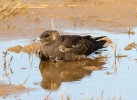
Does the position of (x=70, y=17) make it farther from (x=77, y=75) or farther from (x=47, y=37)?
(x=77, y=75)

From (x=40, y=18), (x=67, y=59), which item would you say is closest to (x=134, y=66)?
(x=67, y=59)

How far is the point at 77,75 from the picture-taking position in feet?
31.4

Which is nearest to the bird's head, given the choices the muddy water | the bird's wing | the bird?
the bird

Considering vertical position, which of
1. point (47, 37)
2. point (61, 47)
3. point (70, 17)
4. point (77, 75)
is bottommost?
point (77, 75)

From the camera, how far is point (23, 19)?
43.7ft

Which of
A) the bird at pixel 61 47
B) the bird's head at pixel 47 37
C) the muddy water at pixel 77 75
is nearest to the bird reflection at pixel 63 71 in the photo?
the muddy water at pixel 77 75

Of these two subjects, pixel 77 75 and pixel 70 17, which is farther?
pixel 70 17

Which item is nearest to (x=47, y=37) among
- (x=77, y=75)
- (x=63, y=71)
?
(x=63, y=71)

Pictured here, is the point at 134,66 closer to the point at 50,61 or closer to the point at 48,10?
the point at 50,61

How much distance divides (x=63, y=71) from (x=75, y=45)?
52.7 inches

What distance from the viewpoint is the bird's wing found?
1094 cm

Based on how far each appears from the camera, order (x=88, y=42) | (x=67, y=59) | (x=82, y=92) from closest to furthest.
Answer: (x=82, y=92), (x=67, y=59), (x=88, y=42)

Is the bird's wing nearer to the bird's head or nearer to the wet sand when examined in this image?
the bird's head

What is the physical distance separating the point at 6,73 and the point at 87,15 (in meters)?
5.23
